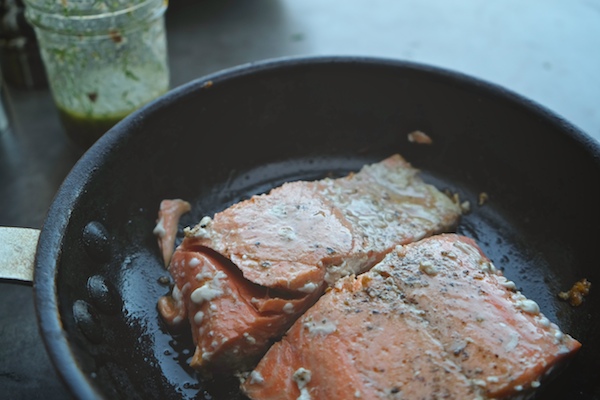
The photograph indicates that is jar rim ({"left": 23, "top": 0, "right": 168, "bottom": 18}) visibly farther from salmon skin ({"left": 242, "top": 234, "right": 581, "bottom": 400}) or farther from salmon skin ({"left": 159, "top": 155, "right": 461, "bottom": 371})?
salmon skin ({"left": 242, "top": 234, "right": 581, "bottom": 400})

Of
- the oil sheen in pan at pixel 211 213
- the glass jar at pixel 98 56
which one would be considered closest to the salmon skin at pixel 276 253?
the oil sheen in pan at pixel 211 213

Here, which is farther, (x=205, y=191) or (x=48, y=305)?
(x=205, y=191)

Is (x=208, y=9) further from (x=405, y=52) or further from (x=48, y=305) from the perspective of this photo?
(x=48, y=305)

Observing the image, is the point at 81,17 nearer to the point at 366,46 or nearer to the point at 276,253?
the point at 276,253

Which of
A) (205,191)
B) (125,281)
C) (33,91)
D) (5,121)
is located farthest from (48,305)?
(33,91)

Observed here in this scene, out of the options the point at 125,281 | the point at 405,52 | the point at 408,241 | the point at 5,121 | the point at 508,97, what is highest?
the point at 508,97

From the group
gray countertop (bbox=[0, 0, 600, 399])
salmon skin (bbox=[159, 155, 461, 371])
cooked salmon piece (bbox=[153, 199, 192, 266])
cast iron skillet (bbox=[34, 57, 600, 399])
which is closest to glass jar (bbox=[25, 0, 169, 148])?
gray countertop (bbox=[0, 0, 600, 399])

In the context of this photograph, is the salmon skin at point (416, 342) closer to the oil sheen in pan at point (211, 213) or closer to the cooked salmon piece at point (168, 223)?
the oil sheen in pan at point (211, 213)
